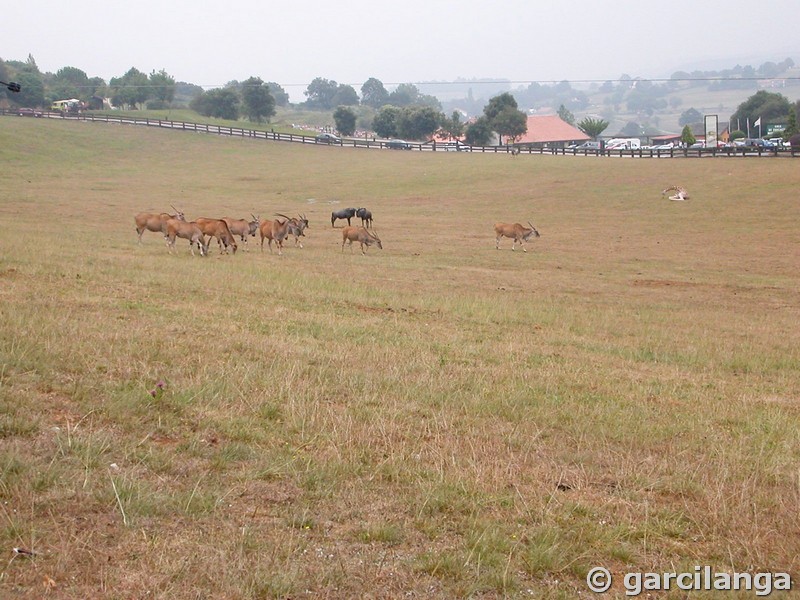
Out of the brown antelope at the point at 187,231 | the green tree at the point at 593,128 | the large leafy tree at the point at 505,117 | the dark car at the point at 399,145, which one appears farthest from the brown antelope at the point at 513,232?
the green tree at the point at 593,128

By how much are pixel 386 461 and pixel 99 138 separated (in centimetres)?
8686

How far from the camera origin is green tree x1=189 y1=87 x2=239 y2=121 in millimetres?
126938

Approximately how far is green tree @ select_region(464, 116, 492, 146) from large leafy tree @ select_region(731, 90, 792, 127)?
141 feet

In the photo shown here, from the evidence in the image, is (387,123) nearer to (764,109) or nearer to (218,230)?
(764,109)

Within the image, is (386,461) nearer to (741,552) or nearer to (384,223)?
(741,552)

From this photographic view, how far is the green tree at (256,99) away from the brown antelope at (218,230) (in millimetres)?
97054

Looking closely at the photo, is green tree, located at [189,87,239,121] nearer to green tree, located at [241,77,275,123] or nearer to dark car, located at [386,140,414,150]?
green tree, located at [241,77,275,123]

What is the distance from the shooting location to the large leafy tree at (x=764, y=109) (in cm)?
12644

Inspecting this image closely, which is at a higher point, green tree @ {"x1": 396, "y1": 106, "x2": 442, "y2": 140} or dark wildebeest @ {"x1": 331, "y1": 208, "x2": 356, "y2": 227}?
green tree @ {"x1": 396, "y1": 106, "x2": 442, "y2": 140}

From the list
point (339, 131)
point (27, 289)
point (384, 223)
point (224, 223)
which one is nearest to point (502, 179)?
point (384, 223)

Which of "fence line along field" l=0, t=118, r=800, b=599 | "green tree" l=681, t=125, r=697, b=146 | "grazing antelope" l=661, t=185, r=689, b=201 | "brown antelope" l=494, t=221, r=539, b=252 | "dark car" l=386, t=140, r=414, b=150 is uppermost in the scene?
"green tree" l=681, t=125, r=697, b=146

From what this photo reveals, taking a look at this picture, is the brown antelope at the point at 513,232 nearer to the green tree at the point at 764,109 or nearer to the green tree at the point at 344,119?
the green tree at the point at 344,119

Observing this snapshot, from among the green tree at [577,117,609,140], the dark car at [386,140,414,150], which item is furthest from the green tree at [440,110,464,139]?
the green tree at [577,117,609,140]

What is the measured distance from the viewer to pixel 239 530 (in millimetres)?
5324
